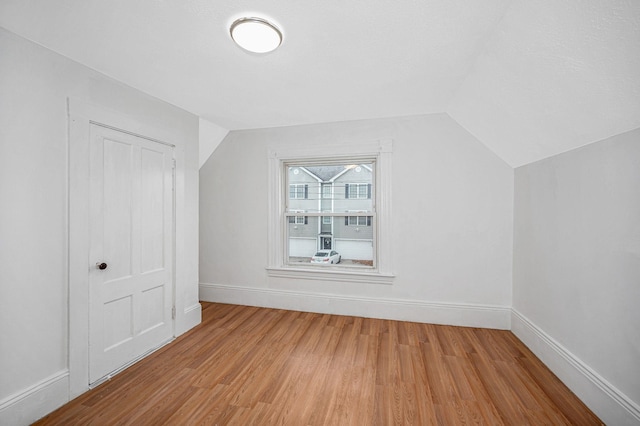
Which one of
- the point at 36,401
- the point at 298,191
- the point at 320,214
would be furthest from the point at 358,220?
the point at 36,401

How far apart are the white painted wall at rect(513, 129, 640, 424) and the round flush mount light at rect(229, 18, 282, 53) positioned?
219 cm

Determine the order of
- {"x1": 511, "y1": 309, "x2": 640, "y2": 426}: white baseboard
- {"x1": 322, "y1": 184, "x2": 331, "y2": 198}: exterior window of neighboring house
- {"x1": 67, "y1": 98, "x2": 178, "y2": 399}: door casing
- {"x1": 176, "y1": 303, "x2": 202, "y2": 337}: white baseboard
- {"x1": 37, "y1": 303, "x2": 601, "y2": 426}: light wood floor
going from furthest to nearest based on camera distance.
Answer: {"x1": 322, "y1": 184, "x2": 331, "y2": 198}: exterior window of neighboring house
{"x1": 176, "y1": 303, "x2": 202, "y2": 337}: white baseboard
{"x1": 67, "y1": 98, "x2": 178, "y2": 399}: door casing
{"x1": 37, "y1": 303, "x2": 601, "y2": 426}: light wood floor
{"x1": 511, "y1": 309, "x2": 640, "y2": 426}: white baseboard

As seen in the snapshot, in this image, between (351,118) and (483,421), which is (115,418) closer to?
(483,421)

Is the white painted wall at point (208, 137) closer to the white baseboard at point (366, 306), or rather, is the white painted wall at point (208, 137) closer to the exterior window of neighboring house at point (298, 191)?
the exterior window of neighboring house at point (298, 191)

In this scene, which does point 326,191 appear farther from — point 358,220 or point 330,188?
point 358,220

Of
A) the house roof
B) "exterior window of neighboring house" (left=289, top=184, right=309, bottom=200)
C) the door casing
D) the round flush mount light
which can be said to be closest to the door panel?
the door casing

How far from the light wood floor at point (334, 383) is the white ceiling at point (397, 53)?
186 cm

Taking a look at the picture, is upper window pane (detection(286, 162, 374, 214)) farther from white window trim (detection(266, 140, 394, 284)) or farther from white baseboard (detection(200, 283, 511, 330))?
white baseboard (detection(200, 283, 511, 330))

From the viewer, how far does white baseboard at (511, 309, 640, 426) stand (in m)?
1.52

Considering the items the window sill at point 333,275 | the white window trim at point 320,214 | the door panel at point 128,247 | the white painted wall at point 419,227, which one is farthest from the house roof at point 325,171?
the door panel at point 128,247

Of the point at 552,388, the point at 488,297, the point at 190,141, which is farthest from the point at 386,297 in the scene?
the point at 190,141

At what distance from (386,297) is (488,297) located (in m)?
1.13

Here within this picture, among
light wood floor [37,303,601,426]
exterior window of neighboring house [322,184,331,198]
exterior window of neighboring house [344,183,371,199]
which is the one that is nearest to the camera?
light wood floor [37,303,601,426]

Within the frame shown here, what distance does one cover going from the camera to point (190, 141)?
9.86ft
